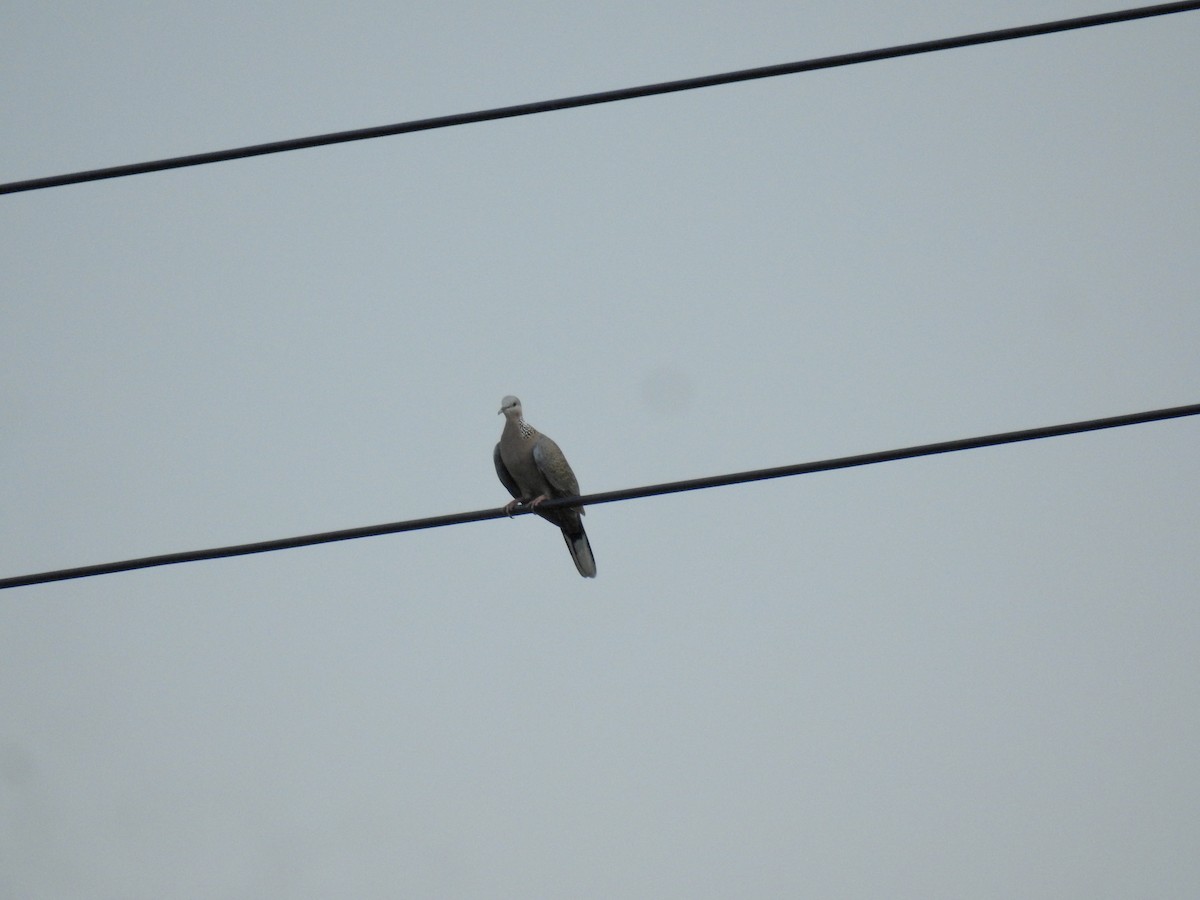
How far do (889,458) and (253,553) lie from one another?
2347 millimetres

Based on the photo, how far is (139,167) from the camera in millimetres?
5441

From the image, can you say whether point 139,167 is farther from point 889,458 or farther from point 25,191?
point 889,458

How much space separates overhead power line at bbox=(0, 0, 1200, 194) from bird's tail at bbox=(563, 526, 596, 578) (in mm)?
4650

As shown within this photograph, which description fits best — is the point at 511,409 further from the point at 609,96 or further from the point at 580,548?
the point at 609,96

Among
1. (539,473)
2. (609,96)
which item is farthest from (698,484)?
(539,473)

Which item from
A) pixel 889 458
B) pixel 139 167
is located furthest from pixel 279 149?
pixel 889 458

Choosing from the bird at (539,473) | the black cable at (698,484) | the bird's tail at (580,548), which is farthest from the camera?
the bird's tail at (580,548)

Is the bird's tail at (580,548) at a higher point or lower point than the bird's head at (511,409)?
lower

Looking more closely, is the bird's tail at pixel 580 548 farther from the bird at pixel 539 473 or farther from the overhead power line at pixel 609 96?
the overhead power line at pixel 609 96

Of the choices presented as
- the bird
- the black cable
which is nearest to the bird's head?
the bird

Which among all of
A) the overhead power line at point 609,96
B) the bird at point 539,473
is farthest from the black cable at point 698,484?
the bird at point 539,473

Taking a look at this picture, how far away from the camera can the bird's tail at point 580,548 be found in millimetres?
9773

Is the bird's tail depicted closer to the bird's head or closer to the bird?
the bird

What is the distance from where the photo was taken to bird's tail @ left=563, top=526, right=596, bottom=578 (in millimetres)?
9773
